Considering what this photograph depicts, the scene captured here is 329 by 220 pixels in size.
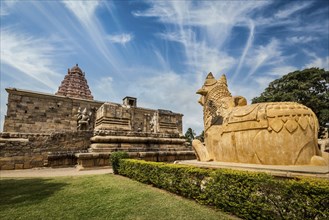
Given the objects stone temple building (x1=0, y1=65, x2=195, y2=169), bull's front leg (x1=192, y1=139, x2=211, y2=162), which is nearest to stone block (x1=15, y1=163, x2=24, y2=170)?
stone temple building (x1=0, y1=65, x2=195, y2=169)

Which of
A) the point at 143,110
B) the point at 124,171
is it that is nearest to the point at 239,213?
the point at 124,171

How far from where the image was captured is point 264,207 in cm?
276

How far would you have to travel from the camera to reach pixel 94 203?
12.6ft

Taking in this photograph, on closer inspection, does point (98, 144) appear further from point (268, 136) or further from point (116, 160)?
point (268, 136)

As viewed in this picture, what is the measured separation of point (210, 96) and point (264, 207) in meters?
3.73

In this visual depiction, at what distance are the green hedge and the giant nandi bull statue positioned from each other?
3.71 feet

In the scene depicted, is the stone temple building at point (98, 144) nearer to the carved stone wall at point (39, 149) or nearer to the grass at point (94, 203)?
the carved stone wall at point (39, 149)

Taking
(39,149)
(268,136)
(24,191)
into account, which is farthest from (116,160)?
(268,136)

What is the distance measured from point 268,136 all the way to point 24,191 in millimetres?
6021

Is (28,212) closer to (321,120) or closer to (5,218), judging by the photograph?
(5,218)

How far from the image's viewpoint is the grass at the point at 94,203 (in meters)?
3.24

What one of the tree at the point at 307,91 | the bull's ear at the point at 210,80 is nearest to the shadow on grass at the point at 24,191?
the bull's ear at the point at 210,80

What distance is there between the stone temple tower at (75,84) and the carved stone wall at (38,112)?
17946mm

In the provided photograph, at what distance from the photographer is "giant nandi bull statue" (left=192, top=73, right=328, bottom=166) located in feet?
12.7
